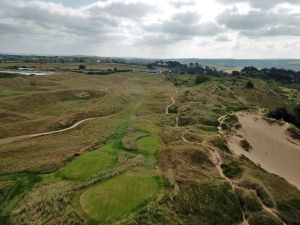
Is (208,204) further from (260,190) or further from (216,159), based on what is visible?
(216,159)

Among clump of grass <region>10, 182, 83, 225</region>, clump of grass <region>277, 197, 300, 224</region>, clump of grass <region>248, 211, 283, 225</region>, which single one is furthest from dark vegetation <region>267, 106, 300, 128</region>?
clump of grass <region>10, 182, 83, 225</region>

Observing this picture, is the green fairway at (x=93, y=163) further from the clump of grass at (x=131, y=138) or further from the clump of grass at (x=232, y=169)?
the clump of grass at (x=232, y=169)

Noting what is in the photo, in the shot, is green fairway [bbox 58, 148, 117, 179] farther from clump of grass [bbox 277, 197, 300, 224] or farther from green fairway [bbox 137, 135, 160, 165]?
clump of grass [bbox 277, 197, 300, 224]

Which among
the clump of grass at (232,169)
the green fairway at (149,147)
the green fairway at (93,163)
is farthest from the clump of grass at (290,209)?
the green fairway at (93,163)

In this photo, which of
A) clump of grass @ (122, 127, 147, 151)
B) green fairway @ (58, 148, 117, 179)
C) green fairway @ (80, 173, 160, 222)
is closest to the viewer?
green fairway @ (80, 173, 160, 222)

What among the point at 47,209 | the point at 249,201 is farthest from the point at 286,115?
the point at 47,209

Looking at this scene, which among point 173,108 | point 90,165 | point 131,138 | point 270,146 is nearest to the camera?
point 90,165
